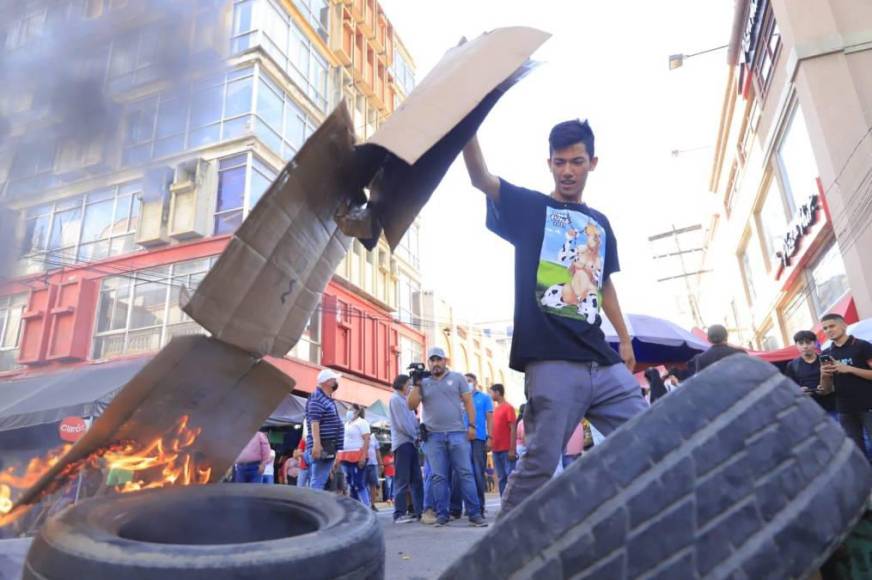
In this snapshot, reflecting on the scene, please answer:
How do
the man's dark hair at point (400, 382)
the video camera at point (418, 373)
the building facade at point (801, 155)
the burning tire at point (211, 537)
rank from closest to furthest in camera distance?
the burning tire at point (211, 537), the video camera at point (418, 373), the man's dark hair at point (400, 382), the building facade at point (801, 155)

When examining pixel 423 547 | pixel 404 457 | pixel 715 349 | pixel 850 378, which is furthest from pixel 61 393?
pixel 850 378

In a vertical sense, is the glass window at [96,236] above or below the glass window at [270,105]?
below

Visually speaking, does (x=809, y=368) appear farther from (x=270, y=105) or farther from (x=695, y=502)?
(x=270, y=105)

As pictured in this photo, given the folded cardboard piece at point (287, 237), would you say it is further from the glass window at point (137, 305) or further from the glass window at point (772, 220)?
the glass window at point (772, 220)

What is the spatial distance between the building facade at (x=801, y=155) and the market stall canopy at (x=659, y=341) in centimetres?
486

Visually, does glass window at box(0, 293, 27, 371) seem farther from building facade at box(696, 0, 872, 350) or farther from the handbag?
building facade at box(696, 0, 872, 350)

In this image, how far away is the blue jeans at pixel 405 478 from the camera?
263 inches

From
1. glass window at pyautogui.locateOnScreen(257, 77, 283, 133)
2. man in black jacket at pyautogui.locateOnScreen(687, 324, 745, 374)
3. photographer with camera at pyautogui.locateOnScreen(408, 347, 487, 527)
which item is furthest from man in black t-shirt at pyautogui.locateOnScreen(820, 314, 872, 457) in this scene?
glass window at pyautogui.locateOnScreen(257, 77, 283, 133)

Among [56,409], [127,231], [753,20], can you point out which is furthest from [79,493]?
[753,20]

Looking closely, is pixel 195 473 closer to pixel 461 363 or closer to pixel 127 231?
pixel 127 231

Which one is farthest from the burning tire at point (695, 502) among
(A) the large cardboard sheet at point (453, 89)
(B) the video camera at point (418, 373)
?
(B) the video camera at point (418, 373)

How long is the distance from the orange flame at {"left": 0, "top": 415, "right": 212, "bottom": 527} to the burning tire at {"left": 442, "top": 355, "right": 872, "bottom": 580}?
5.05 ft

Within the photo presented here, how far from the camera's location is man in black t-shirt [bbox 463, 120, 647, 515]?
6.76 feet

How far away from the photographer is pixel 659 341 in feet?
25.2
